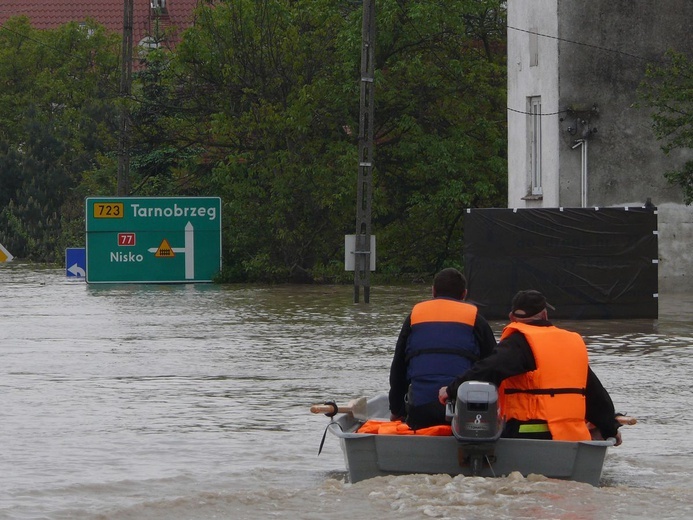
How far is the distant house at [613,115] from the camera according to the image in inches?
1377

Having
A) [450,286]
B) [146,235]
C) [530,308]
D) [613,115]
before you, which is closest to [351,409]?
[450,286]

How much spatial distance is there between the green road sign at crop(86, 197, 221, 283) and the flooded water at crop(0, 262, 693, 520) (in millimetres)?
12748

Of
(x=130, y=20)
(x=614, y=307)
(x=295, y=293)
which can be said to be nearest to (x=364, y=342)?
(x=614, y=307)

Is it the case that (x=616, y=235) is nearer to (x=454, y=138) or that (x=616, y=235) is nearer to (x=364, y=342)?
(x=364, y=342)

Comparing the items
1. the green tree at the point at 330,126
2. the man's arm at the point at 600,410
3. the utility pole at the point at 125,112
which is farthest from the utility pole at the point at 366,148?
the man's arm at the point at 600,410

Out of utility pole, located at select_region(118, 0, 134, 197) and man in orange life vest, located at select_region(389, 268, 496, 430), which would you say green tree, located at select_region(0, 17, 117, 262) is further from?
man in orange life vest, located at select_region(389, 268, 496, 430)

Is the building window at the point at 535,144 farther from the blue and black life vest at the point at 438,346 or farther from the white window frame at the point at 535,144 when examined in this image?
the blue and black life vest at the point at 438,346

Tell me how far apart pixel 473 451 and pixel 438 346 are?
0.92 metres

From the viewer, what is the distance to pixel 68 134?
71.1m

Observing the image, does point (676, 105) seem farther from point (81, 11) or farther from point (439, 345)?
point (81, 11)

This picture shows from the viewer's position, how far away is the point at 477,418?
32.4 ft

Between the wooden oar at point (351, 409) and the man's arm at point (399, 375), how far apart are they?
0.39m

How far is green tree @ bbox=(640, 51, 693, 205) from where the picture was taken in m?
31.2

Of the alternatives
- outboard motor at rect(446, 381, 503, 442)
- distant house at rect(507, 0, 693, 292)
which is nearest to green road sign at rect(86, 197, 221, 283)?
distant house at rect(507, 0, 693, 292)
